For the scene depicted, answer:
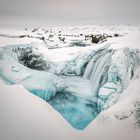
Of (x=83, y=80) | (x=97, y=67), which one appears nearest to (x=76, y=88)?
(x=83, y=80)

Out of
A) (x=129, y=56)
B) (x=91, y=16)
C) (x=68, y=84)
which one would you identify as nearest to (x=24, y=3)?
(x=91, y=16)

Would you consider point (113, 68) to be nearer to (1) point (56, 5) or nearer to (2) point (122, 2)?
(2) point (122, 2)

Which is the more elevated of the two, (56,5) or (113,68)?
(56,5)

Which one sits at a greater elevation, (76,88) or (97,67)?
(97,67)

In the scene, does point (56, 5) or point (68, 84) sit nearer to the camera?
point (68, 84)

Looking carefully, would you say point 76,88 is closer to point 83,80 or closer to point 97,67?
point 83,80
